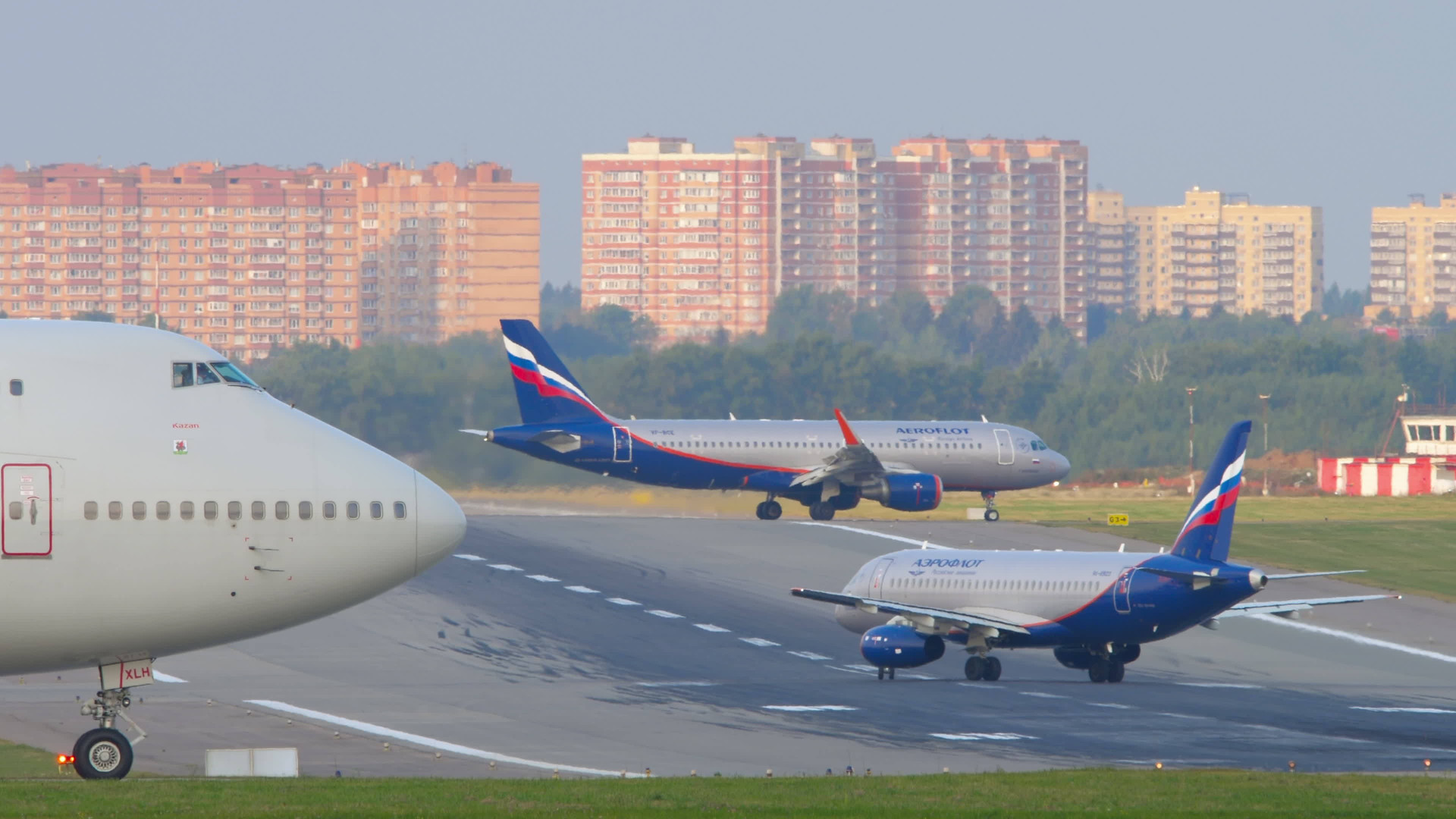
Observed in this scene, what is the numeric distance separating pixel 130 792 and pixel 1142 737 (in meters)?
21.6

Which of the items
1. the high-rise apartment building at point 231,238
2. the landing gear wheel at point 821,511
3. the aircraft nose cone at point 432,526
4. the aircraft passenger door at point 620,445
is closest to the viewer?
the aircraft nose cone at point 432,526

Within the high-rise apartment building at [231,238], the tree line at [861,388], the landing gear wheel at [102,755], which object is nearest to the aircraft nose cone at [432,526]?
the landing gear wheel at [102,755]

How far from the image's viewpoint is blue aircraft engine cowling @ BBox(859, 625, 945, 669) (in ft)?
155

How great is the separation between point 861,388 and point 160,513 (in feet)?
383

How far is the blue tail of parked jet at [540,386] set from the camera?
2968 inches

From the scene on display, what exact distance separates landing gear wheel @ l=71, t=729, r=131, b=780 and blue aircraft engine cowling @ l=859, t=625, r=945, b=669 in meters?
26.2

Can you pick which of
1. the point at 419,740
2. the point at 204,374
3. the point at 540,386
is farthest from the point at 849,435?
the point at 204,374

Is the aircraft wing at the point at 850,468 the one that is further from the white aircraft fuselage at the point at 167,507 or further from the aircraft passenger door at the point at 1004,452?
the white aircraft fuselage at the point at 167,507

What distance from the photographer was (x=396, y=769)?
3250cm

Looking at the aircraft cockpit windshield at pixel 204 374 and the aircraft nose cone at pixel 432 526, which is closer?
the aircraft cockpit windshield at pixel 204 374

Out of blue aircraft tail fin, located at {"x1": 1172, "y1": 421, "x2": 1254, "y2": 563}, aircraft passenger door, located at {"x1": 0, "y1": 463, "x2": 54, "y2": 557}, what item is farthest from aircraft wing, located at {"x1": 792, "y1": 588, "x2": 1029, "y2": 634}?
aircraft passenger door, located at {"x1": 0, "y1": 463, "x2": 54, "y2": 557}

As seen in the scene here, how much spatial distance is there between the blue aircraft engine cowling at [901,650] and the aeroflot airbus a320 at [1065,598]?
26mm

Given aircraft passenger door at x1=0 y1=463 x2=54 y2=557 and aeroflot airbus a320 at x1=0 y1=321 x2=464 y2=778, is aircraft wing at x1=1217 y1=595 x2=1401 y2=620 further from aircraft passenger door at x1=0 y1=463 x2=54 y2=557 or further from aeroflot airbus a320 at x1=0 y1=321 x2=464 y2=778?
aircraft passenger door at x1=0 y1=463 x2=54 y2=557

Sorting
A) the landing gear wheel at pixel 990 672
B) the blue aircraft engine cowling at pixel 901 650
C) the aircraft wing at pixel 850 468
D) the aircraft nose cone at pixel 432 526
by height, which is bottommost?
the landing gear wheel at pixel 990 672
